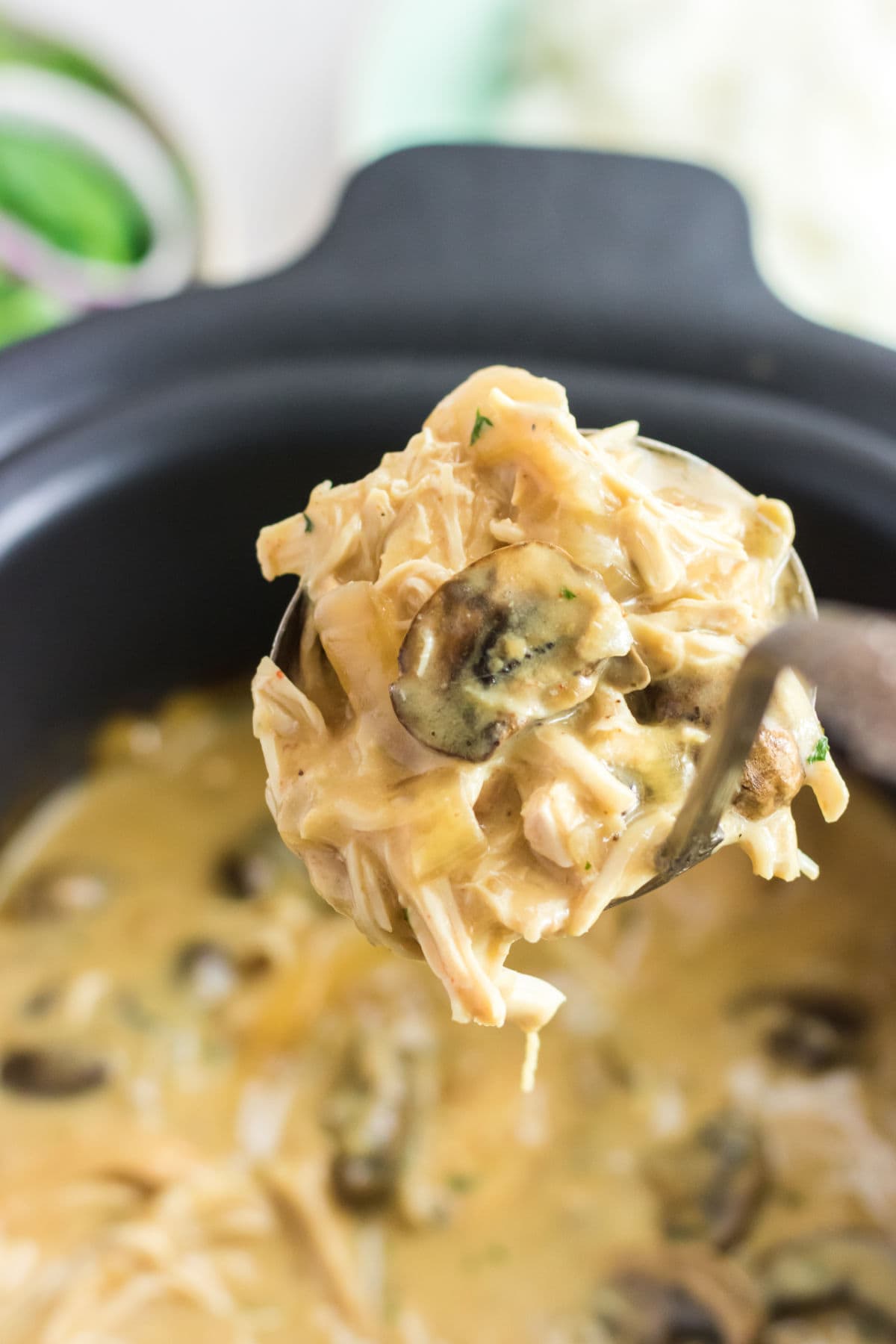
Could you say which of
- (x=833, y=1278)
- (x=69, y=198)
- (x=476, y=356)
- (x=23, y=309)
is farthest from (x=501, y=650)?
(x=69, y=198)

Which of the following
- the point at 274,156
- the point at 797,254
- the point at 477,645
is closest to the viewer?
the point at 477,645

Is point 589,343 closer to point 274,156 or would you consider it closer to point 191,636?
point 191,636

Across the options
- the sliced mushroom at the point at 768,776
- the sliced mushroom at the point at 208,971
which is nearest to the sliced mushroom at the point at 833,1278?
the sliced mushroom at the point at 208,971

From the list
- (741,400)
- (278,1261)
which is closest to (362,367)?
(741,400)

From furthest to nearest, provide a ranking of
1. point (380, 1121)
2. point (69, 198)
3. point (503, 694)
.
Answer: point (69, 198)
point (380, 1121)
point (503, 694)

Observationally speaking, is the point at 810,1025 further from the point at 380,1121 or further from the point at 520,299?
the point at 520,299

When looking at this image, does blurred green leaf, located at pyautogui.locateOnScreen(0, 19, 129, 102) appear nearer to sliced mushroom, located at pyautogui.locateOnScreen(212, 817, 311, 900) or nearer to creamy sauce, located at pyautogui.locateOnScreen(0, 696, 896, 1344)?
creamy sauce, located at pyautogui.locateOnScreen(0, 696, 896, 1344)

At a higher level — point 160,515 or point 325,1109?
point 160,515

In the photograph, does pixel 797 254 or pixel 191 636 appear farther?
pixel 797 254
